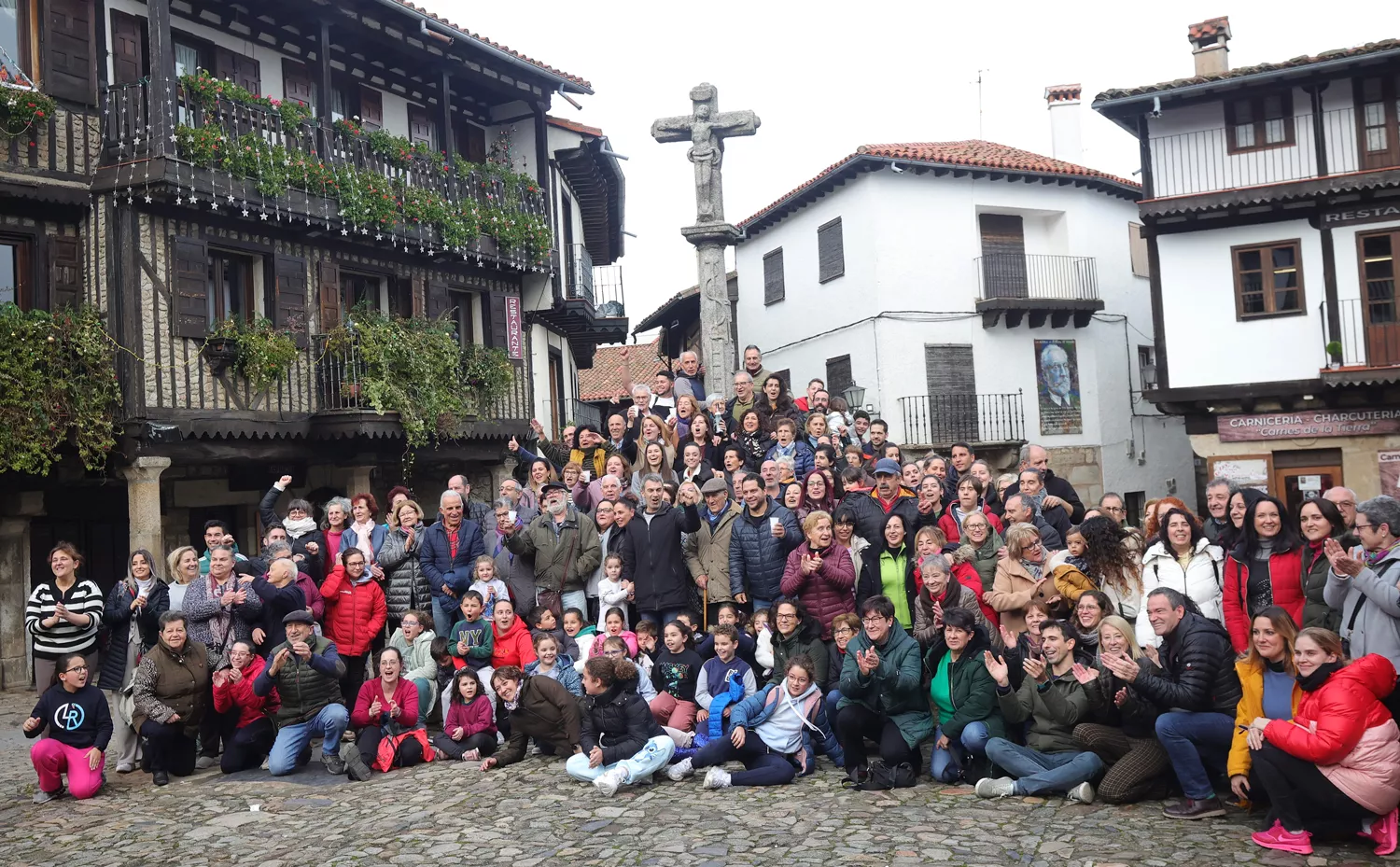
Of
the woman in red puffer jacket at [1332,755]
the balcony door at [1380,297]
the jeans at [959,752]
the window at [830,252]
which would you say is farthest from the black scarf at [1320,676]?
the window at [830,252]

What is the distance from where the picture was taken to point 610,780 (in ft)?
27.0

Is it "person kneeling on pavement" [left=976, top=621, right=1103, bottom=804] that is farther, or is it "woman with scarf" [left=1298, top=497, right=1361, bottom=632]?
"person kneeling on pavement" [left=976, top=621, right=1103, bottom=804]

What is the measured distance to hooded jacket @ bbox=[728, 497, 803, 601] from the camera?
9.89 metres

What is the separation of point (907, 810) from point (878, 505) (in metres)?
3.32

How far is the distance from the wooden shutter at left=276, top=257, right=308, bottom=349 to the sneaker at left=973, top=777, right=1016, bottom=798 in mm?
12380

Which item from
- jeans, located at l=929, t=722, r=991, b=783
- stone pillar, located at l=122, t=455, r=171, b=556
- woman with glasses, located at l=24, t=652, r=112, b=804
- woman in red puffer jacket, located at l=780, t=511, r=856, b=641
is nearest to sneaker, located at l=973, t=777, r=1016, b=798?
jeans, located at l=929, t=722, r=991, b=783

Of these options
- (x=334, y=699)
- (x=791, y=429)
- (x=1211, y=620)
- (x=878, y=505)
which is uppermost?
(x=791, y=429)

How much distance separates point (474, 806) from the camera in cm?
803

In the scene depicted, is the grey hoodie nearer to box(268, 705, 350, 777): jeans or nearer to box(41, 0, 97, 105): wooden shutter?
box(268, 705, 350, 777): jeans

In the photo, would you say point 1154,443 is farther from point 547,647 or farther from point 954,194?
point 547,647

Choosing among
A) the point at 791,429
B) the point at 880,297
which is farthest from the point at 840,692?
the point at 880,297

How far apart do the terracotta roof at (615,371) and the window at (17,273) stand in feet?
81.2

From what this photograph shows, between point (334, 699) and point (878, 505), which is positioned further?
point (878, 505)

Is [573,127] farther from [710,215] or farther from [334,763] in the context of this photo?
[334,763]
